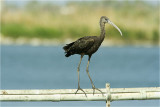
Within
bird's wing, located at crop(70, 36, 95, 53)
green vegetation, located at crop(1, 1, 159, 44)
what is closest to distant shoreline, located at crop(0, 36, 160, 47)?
green vegetation, located at crop(1, 1, 159, 44)

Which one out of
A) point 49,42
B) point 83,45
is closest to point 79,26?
point 49,42

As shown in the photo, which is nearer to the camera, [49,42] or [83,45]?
[83,45]

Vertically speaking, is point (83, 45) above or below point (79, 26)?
below

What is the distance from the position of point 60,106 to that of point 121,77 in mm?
10308

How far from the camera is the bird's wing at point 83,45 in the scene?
843cm

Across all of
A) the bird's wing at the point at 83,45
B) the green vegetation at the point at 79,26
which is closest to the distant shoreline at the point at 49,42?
the green vegetation at the point at 79,26

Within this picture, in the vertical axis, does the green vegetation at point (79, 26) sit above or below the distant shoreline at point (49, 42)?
above

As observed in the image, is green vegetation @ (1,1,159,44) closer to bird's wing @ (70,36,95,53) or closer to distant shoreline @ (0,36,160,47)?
distant shoreline @ (0,36,160,47)

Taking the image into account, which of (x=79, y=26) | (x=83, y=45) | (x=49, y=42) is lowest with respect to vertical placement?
(x=83, y=45)

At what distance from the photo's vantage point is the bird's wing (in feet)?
27.7

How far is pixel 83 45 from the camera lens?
27.9 ft

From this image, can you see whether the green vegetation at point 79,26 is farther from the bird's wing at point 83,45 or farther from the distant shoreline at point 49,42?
the bird's wing at point 83,45

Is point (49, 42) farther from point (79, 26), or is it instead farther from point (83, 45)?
point (83, 45)

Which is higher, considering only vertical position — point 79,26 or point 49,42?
point 79,26
